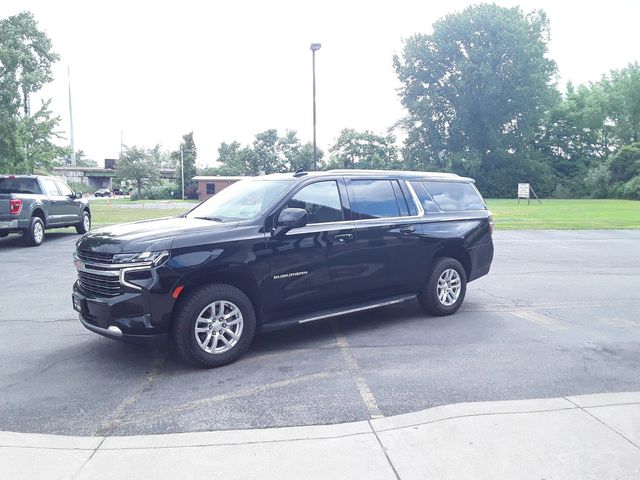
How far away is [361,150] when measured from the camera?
62.9 m

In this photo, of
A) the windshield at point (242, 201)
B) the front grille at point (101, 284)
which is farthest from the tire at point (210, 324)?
the windshield at point (242, 201)

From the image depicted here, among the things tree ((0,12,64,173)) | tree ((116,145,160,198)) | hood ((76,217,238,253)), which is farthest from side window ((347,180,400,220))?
tree ((116,145,160,198))

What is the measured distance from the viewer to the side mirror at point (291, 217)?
5.53 m

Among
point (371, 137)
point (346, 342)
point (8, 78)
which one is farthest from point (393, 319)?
point (371, 137)

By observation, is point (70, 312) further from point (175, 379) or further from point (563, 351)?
point (563, 351)

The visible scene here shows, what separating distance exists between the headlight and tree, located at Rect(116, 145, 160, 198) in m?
67.8

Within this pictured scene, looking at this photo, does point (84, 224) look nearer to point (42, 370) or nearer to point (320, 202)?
point (42, 370)

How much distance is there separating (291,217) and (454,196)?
2.90m

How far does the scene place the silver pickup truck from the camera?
13.8 m

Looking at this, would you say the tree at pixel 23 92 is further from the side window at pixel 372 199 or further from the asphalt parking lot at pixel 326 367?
the side window at pixel 372 199

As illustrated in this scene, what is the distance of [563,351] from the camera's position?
18.6 ft

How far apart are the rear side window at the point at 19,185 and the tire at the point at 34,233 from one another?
0.78 meters

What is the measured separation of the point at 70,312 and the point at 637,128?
228ft

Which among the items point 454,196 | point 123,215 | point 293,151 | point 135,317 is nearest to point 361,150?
point 293,151
